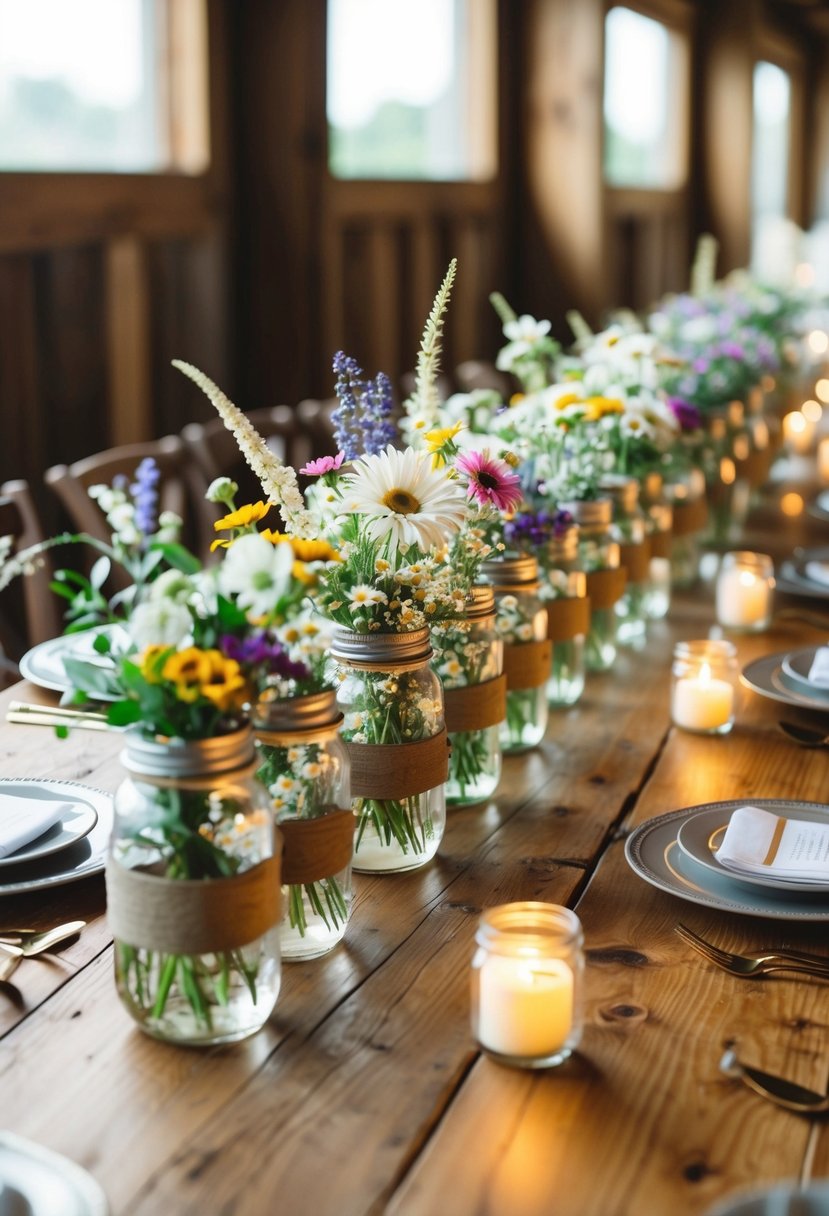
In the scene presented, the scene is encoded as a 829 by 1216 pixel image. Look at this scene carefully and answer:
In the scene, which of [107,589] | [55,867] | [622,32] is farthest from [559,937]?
[622,32]

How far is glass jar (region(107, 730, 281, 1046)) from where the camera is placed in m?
1.01

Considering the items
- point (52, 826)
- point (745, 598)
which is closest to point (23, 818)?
point (52, 826)

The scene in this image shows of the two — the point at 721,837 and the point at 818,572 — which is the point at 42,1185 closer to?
the point at 721,837

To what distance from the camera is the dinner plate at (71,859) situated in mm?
1292

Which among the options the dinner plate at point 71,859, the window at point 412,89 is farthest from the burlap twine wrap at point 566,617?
the window at point 412,89

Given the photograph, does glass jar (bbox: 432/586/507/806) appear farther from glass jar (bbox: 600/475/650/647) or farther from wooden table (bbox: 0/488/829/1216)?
glass jar (bbox: 600/475/650/647)

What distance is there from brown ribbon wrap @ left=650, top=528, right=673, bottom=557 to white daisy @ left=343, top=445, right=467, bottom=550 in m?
1.19

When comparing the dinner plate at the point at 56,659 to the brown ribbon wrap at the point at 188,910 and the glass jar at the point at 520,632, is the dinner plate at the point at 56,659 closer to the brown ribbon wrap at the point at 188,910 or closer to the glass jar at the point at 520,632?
the glass jar at the point at 520,632

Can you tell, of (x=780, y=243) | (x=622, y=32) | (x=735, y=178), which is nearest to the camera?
(x=622, y=32)

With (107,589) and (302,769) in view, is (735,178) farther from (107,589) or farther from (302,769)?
(302,769)

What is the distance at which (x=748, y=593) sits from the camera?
239 cm

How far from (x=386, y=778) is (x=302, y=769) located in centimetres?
18

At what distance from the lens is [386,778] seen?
1326mm

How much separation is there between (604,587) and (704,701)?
0.92 feet
